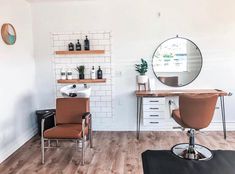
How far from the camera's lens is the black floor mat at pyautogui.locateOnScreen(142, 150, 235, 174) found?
2629mm

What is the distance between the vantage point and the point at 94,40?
14.1 ft

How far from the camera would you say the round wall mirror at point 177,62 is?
4.23 m

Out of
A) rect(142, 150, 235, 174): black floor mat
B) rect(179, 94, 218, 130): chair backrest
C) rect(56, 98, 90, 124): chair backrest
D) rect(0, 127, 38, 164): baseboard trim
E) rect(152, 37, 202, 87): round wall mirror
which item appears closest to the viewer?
rect(142, 150, 235, 174): black floor mat

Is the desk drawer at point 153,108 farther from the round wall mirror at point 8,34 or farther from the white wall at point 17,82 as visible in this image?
the round wall mirror at point 8,34

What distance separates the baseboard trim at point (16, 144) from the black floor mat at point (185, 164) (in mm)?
1908

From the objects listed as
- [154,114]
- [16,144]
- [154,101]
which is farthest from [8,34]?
[154,114]

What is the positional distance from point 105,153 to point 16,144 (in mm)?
1390

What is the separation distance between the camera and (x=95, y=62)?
4359mm

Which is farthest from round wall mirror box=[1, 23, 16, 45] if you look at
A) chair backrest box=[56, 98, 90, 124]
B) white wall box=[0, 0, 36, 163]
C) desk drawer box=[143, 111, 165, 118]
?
desk drawer box=[143, 111, 165, 118]

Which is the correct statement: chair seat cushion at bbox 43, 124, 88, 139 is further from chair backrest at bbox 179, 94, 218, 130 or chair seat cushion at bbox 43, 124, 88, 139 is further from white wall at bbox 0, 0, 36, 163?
chair backrest at bbox 179, 94, 218, 130

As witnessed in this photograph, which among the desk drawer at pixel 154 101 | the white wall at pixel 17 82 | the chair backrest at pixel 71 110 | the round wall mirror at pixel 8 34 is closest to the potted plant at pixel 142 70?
the desk drawer at pixel 154 101

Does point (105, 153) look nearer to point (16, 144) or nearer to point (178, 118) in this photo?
point (178, 118)

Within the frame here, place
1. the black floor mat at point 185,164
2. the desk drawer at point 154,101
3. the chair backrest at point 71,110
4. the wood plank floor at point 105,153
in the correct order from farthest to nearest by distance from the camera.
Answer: the desk drawer at point 154,101
the chair backrest at point 71,110
the wood plank floor at point 105,153
the black floor mat at point 185,164

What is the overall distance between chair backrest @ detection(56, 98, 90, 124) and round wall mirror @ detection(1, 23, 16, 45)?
45.2 inches
